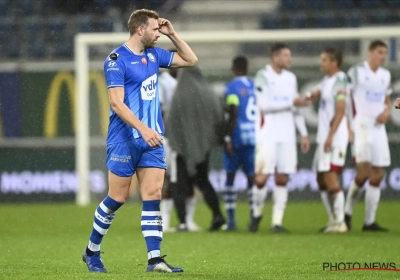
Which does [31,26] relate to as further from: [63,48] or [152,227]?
[152,227]

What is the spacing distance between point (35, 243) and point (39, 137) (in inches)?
282

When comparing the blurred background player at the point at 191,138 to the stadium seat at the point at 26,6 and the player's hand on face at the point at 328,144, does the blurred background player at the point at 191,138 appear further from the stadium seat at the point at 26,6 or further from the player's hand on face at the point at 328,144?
the stadium seat at the point at 26,6

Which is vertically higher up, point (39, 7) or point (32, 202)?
point (39, 7)

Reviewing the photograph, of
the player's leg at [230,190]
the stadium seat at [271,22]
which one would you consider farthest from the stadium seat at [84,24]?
the player's leg at [230,190]

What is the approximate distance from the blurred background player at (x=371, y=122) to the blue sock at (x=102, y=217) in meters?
5.43

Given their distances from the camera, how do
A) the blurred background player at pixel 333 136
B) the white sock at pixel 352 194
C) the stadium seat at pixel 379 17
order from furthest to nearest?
the stadium seat at pixel 379 17
the white sock at pixel 352 194
the blurred background player at pixel 333 136

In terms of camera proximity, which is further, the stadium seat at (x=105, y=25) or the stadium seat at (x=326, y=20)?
the stadium seat at (x=105, y=25)

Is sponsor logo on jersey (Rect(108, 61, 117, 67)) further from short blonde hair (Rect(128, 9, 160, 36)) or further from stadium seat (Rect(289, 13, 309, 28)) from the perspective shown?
stadium seat (Rect(289, 13, 309, 28))

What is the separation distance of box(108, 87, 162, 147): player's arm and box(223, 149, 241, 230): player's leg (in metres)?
5.70

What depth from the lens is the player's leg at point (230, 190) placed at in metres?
13.0

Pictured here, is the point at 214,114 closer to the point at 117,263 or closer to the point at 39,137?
the point at 117,263

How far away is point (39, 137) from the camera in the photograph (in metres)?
17.9

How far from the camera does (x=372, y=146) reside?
12352 mm

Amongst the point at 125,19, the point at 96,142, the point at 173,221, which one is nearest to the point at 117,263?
the point at 173,221
